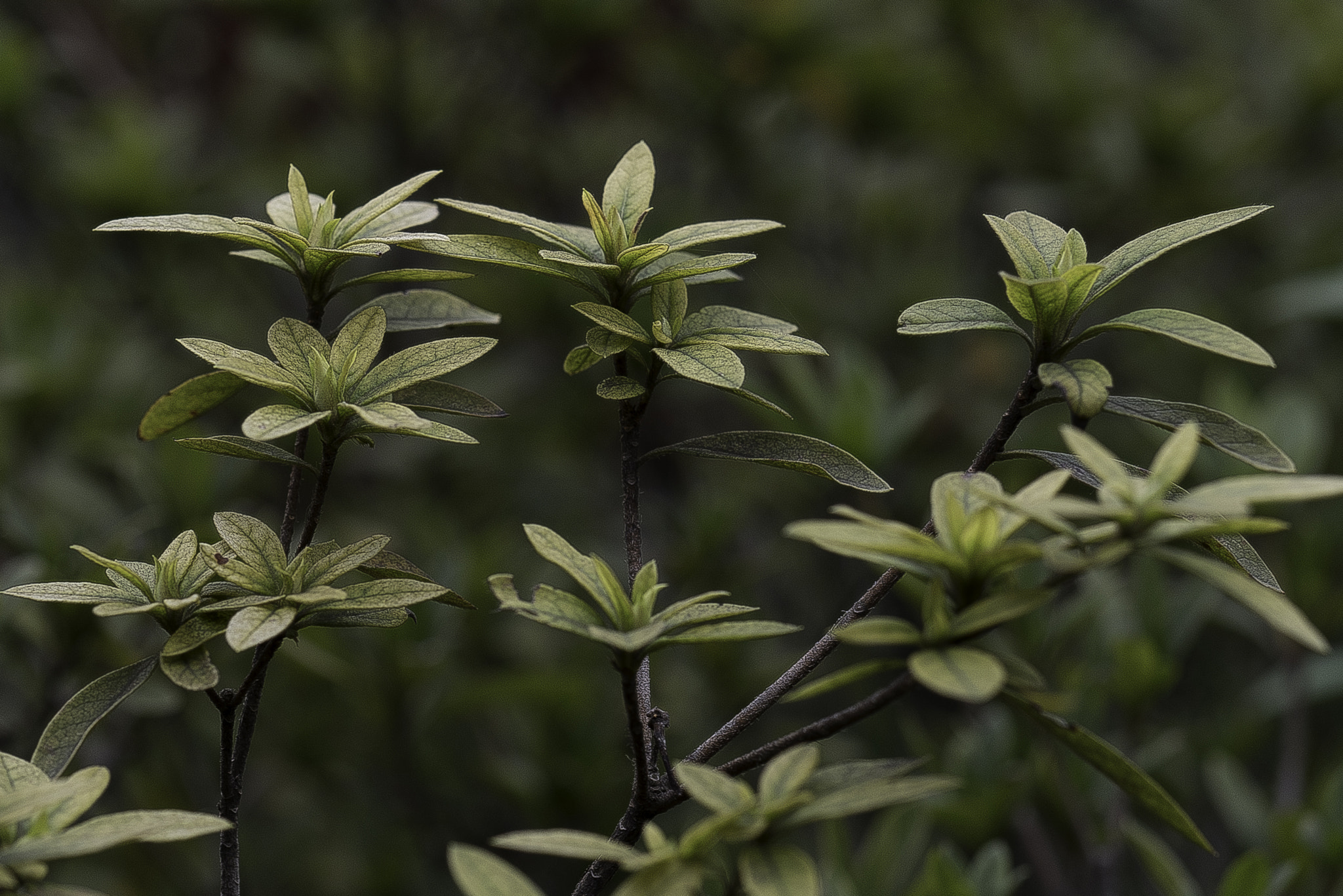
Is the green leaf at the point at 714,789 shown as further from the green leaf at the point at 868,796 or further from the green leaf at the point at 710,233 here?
the green leaf at the point at 710,233

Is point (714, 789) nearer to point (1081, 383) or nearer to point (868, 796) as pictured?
point (868, 796)

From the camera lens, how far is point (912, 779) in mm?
619

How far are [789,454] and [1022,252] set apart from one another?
8.5 inches

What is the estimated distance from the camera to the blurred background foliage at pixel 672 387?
159 cm

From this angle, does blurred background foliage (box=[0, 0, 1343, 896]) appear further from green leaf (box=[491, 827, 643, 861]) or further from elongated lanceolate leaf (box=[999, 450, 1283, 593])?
green leaf (box=[491, 827, 643, 861])

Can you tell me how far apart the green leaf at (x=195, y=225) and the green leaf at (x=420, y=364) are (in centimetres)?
13

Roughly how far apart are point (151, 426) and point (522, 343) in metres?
2.02

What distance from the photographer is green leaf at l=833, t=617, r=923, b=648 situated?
619mm

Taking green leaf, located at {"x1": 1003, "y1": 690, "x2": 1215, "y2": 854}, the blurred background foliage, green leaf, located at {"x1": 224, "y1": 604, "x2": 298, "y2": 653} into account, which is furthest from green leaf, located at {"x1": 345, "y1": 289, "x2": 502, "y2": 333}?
the blurred background foliage

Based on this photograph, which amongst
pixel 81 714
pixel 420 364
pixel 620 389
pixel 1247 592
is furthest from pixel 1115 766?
pixel 81 714

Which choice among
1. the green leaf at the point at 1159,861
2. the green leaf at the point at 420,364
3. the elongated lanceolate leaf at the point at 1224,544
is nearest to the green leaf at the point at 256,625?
the green leaf at the point at 420,364

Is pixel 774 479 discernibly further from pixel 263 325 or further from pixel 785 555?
pixel 263 325

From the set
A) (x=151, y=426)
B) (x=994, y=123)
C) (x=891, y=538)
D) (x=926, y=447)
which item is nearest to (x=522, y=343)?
(x=926, y=447)

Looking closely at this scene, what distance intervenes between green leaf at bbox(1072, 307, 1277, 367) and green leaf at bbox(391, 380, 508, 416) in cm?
Result: 42
